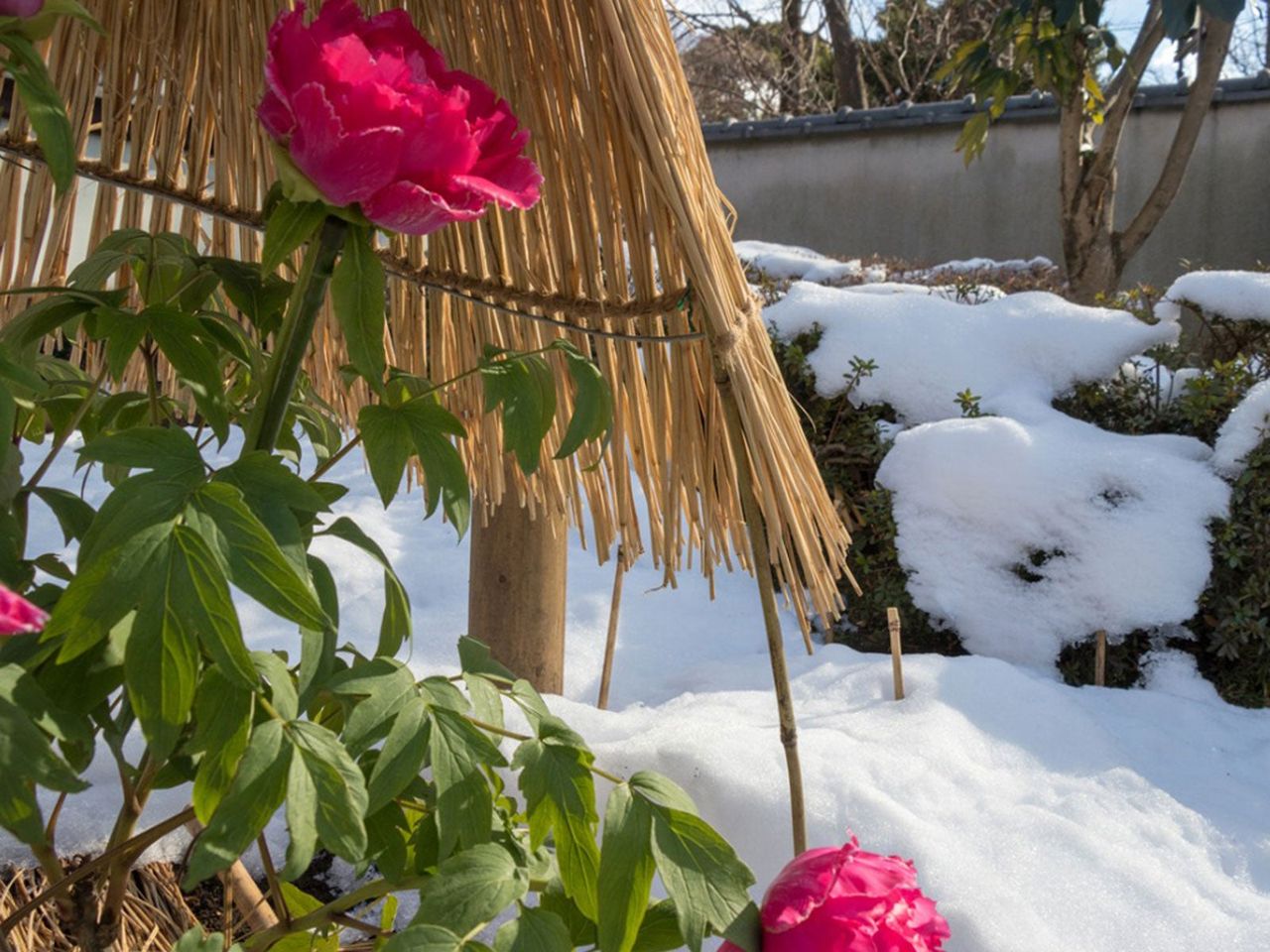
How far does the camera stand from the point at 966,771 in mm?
1392

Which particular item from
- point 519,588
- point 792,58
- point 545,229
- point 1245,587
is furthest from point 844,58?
point 545,229

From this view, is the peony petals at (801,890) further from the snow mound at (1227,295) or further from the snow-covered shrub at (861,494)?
the snow mound at (1227,295)

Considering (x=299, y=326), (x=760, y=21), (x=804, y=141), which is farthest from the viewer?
(x=760, y=21)

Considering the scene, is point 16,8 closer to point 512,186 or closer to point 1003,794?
point 512,186

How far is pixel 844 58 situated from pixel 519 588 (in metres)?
11.1

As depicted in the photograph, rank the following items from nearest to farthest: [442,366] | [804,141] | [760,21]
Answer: [442,366]
[804,141]
[760,21]

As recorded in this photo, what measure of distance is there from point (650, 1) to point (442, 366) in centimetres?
42

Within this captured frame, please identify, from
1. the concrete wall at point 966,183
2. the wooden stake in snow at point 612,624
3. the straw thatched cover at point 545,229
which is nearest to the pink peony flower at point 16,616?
the straw thatched cover at point 545,229

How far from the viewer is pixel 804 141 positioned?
27.7ft

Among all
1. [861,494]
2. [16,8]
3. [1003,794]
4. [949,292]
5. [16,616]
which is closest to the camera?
[16,616]

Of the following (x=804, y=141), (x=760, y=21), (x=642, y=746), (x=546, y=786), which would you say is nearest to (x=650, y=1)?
(x=546, y=786)

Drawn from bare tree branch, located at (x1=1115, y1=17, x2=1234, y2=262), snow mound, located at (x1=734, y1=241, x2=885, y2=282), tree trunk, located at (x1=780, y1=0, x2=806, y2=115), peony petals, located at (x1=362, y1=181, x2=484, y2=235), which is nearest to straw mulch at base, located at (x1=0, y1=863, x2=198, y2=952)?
peony petals, located at (x1=362, y1=181, x2=484, y2=235)

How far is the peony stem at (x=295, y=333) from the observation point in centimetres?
56

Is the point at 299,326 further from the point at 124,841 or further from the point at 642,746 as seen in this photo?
the point at 642,746
